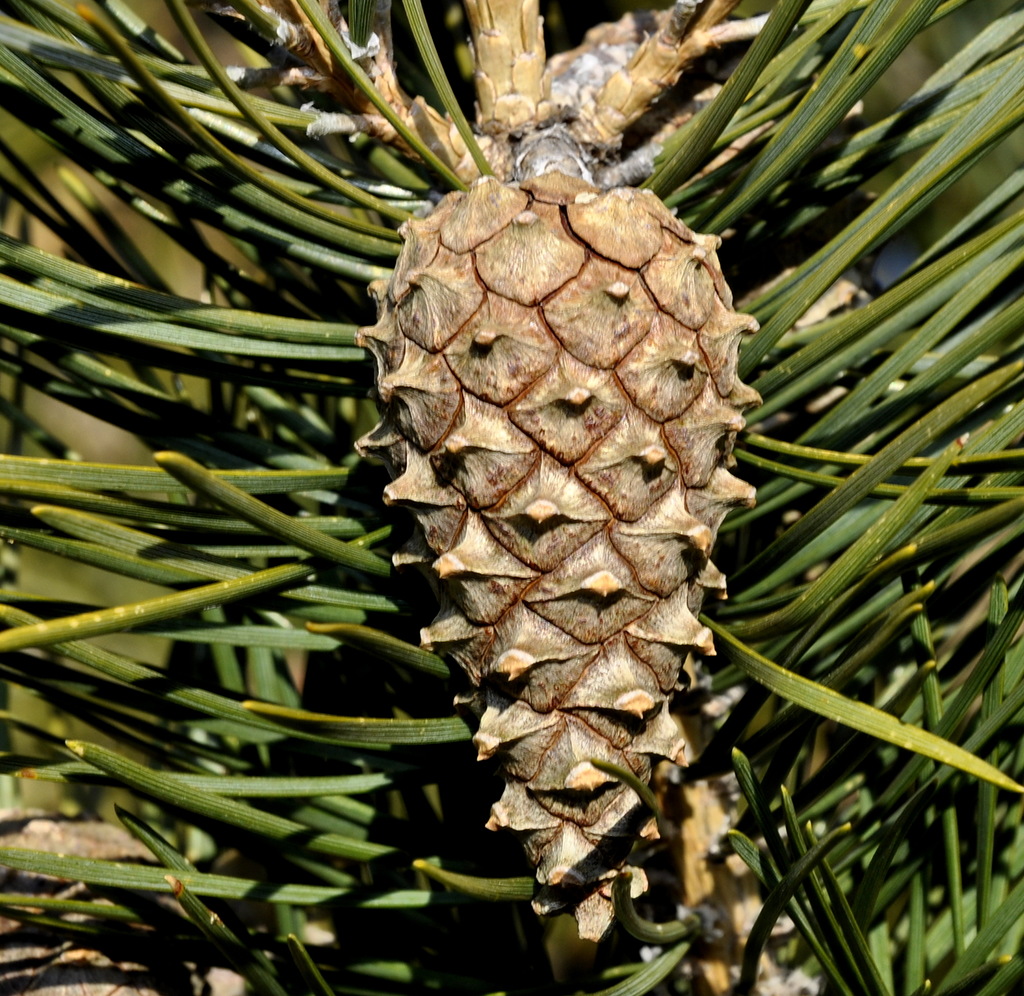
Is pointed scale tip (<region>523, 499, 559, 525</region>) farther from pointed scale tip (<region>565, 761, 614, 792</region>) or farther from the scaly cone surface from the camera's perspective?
pointed scale tip (<region>565, 761, 614, 792</region>)

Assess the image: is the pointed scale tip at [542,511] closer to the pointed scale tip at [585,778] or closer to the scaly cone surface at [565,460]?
the scaly cone surface at [565,460]

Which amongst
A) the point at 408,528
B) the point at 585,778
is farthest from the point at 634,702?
the point at 408,528

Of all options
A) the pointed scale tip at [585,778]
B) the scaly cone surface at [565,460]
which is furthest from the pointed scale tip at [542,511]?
the pointed scale tip at [585,778]

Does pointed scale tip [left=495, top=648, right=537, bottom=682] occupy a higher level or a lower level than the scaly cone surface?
lower

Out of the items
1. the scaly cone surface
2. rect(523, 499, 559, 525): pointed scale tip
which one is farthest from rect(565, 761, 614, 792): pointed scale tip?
rect(523, 499, 559, 525): pointed scale tip

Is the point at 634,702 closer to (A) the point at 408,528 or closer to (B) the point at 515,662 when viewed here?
(B) the point at 515,662
